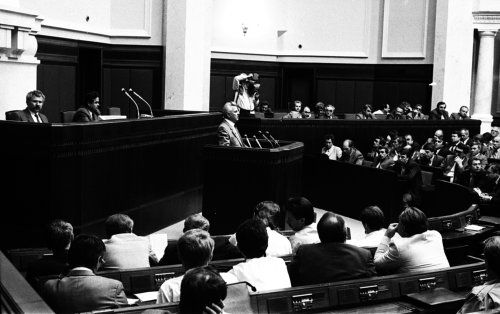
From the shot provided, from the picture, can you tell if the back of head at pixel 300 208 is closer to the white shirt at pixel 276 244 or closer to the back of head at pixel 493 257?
the white shirt at pixel 276 244

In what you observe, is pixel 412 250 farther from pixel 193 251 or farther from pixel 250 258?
pixel 193 251

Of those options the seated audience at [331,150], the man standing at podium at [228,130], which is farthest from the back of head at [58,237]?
the seated audience at [331,150]

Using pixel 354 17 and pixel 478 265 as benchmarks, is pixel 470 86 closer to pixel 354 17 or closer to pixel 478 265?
pixel 354 17

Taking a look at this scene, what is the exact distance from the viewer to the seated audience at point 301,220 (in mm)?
5934

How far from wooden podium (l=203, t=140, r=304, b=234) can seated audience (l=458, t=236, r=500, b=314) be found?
4644 mm

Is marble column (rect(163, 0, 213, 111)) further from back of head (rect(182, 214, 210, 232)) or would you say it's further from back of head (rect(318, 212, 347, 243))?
back of head (rect(318, 212, 347, 243))

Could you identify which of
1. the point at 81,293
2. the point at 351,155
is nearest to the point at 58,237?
the point at 81,293

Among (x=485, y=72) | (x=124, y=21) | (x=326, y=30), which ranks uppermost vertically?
(x=326, y=30)

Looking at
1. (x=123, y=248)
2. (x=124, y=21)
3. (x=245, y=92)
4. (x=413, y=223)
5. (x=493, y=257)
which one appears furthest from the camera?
(x=124, y=21)

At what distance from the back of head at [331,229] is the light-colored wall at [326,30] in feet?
48.5

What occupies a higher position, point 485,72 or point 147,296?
point 485,72

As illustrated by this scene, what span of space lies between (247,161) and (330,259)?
13.3 ft

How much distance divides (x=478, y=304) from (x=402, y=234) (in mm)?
1491

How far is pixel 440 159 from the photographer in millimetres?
12906
